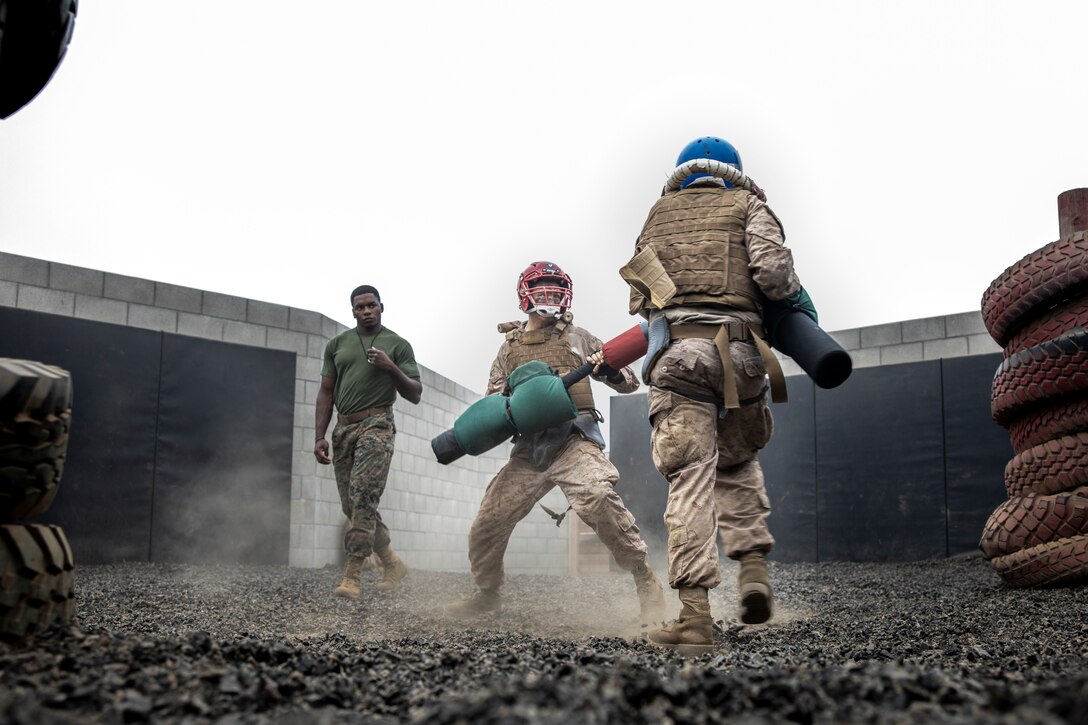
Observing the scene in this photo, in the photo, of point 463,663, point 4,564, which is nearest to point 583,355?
point 463,663

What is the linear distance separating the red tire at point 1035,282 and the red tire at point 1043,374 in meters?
0.21

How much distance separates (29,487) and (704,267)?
8.02 ft

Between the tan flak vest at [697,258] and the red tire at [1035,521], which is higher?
the tan flak vest at [697,258]

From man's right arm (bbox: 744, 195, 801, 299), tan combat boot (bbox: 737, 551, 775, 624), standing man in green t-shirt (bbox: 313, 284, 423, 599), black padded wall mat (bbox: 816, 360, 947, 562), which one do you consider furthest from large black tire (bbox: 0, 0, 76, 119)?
black padded wall mat (bbox: 816, 360, 947, 562)

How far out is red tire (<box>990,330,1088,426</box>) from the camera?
13.6 ft

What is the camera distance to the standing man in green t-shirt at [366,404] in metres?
5.66

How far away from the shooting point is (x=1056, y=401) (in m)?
4.32

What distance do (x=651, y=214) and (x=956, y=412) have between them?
5.43m

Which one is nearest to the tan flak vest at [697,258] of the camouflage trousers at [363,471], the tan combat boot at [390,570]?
the camouflage trousers at [363,471]

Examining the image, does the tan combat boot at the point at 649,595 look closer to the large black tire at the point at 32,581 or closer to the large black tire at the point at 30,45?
the large black tire at the point at 32,581

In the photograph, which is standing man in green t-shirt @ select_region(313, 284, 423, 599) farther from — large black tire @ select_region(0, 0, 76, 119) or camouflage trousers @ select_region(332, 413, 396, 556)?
large black tire @ select_region(0, 0, 76, 119)

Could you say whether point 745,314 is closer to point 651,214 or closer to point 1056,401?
→ point 651,214

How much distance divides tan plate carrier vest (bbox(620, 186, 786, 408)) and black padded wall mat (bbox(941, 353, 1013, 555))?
522cm

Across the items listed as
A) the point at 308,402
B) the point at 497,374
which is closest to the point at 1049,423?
the point at 497,374
